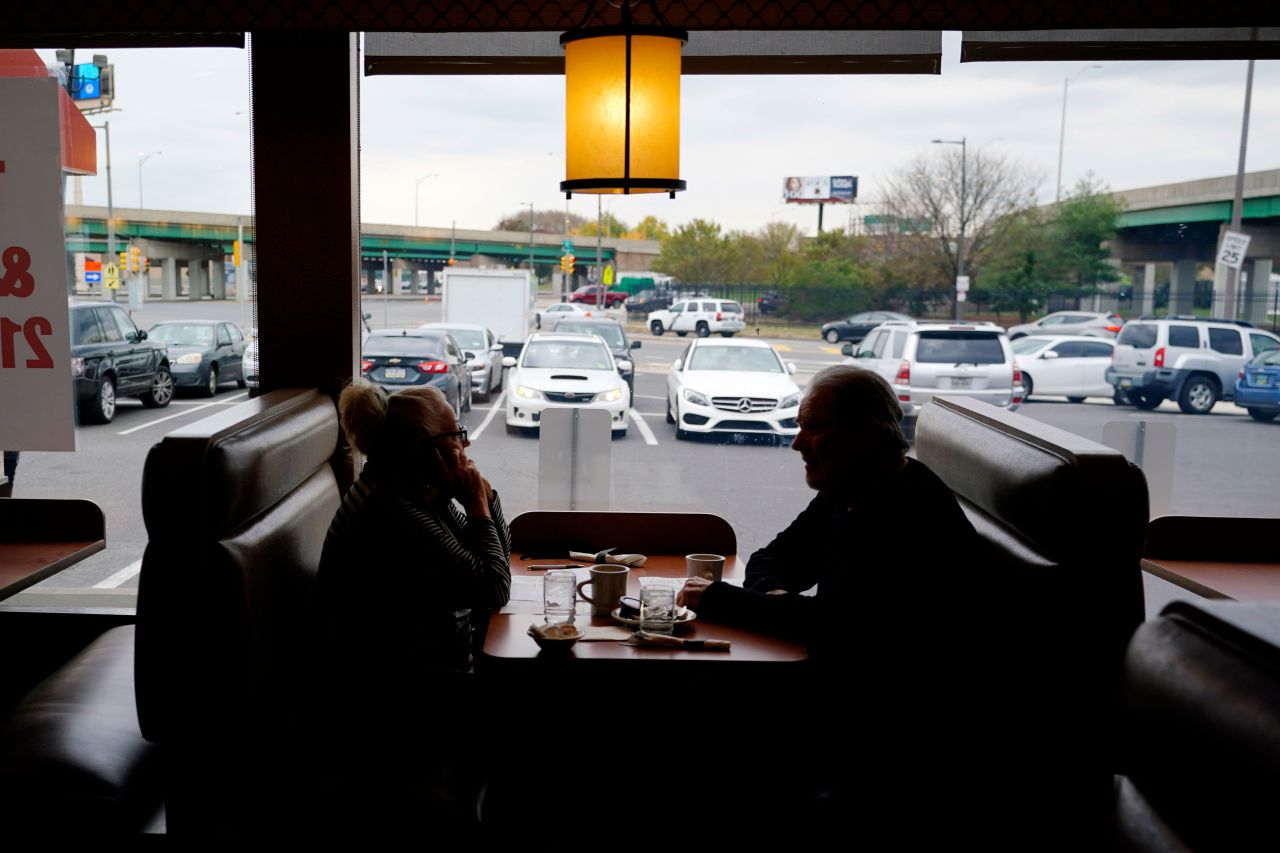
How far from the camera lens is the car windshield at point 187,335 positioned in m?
5.93

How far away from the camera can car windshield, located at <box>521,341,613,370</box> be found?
309 inches

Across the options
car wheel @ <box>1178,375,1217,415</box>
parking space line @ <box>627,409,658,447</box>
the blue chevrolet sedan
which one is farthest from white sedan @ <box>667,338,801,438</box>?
car wheel @ <box>1178,375,1217,415</box>

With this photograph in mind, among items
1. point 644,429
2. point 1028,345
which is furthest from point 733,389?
point 1028,345

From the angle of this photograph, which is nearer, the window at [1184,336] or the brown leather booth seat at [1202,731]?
the brown leather booth seat at [1202,731]

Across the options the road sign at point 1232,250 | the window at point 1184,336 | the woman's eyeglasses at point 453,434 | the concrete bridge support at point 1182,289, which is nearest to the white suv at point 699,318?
the road sign at point 1232,250

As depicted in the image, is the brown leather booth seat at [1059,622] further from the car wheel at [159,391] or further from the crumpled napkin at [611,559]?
the car wheel at [159,391]

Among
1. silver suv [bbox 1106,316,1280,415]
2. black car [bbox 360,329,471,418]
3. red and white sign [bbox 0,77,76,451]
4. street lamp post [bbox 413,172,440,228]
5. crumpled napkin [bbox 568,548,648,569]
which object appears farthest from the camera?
silver suv [bbox 1106,316,1280,415]

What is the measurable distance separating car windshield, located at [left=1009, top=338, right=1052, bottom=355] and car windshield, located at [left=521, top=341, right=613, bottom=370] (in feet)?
13.1

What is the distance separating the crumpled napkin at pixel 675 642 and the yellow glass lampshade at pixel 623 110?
39.6 inches

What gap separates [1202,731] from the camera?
985mm

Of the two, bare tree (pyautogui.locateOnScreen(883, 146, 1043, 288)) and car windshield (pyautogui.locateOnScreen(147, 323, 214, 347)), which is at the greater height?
bare tree (pyautogui.locateOnScreen(883, 146, 1043, 288))

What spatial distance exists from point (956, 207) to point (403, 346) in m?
4.00

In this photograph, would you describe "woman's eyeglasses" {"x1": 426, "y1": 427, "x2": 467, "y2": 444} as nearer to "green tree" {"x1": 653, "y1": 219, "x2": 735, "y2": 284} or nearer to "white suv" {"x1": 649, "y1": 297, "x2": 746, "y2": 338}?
"green tree" {"x1": 653, "y1": 219, "x2": 735, "y2": 284}

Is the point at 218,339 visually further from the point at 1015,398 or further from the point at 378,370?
the point at 1015,398
